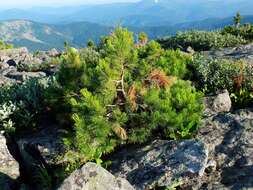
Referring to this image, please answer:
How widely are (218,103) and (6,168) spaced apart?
5.81 m

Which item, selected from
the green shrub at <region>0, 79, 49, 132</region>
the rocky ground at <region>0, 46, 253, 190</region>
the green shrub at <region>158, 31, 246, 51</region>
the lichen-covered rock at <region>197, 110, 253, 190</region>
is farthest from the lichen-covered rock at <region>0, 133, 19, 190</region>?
the green shrub at <region>158, 31, 246, 51</region>

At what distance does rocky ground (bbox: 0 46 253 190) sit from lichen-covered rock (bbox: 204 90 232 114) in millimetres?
30

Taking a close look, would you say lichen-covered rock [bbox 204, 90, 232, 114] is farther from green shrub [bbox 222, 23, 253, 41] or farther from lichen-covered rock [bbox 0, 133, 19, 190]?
green shrub [bbox 222, 23, 253, 41]

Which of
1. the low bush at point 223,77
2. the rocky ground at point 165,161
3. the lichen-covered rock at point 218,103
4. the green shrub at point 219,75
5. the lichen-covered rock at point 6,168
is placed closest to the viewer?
the rocky ground at point 165,161

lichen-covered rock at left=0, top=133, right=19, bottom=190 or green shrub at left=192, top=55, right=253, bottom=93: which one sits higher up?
green shrub at left=192, top=55, right=253, bottom=93

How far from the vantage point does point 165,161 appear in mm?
9188

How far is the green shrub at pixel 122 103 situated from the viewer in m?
9.63

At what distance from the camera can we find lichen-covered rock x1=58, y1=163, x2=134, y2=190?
787 cm

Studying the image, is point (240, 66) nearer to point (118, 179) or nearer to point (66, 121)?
point (66, 121)

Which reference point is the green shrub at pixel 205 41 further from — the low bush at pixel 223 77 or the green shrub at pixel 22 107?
the green shrub at pixel 22 107

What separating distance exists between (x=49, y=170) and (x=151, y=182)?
2.73 meters

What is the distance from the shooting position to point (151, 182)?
8750 millimetres

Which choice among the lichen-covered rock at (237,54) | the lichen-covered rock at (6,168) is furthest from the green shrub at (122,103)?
the lichen-covered rock at (237,54)

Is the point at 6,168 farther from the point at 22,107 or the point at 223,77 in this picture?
the point at 223,77
